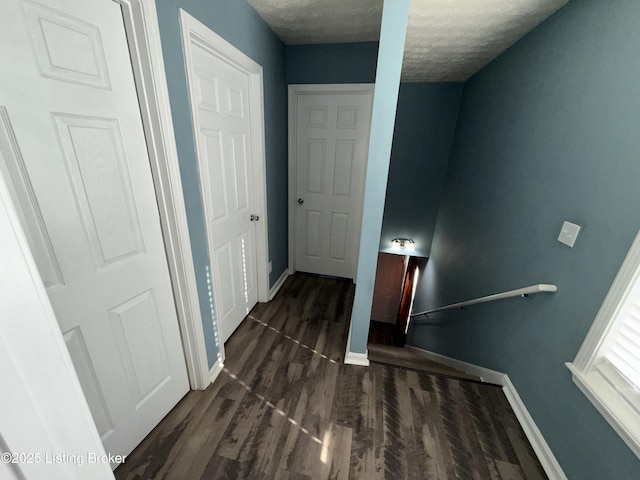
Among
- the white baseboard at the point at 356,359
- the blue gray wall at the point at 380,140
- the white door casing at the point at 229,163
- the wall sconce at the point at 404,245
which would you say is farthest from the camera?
the wall sconce at the point at 404,245

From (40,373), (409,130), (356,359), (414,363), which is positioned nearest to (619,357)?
(356,359)

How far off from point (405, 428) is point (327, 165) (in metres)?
2.29

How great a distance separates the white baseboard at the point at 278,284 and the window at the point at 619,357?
2.21m

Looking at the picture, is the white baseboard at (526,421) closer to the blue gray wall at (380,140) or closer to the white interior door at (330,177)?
the blue gray wall at (380,140)

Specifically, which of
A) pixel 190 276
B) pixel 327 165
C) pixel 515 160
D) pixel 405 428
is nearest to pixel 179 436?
pixel 190 276

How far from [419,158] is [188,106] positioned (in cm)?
305

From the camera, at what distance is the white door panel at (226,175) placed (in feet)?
4.72

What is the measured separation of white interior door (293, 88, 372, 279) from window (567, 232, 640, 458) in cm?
192

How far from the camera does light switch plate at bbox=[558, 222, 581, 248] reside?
49.2 inches

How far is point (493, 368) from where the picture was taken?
1822mm

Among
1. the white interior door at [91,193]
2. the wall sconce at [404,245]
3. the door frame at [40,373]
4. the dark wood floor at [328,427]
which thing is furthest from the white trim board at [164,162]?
the wall sconce at [404,245]

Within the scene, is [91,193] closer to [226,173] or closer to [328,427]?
[226,173]

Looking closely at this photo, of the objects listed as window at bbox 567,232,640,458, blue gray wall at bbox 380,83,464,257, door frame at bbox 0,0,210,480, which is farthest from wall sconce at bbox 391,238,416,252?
door frame at bbox 0,0,210,480

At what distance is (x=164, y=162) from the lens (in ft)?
3.78
